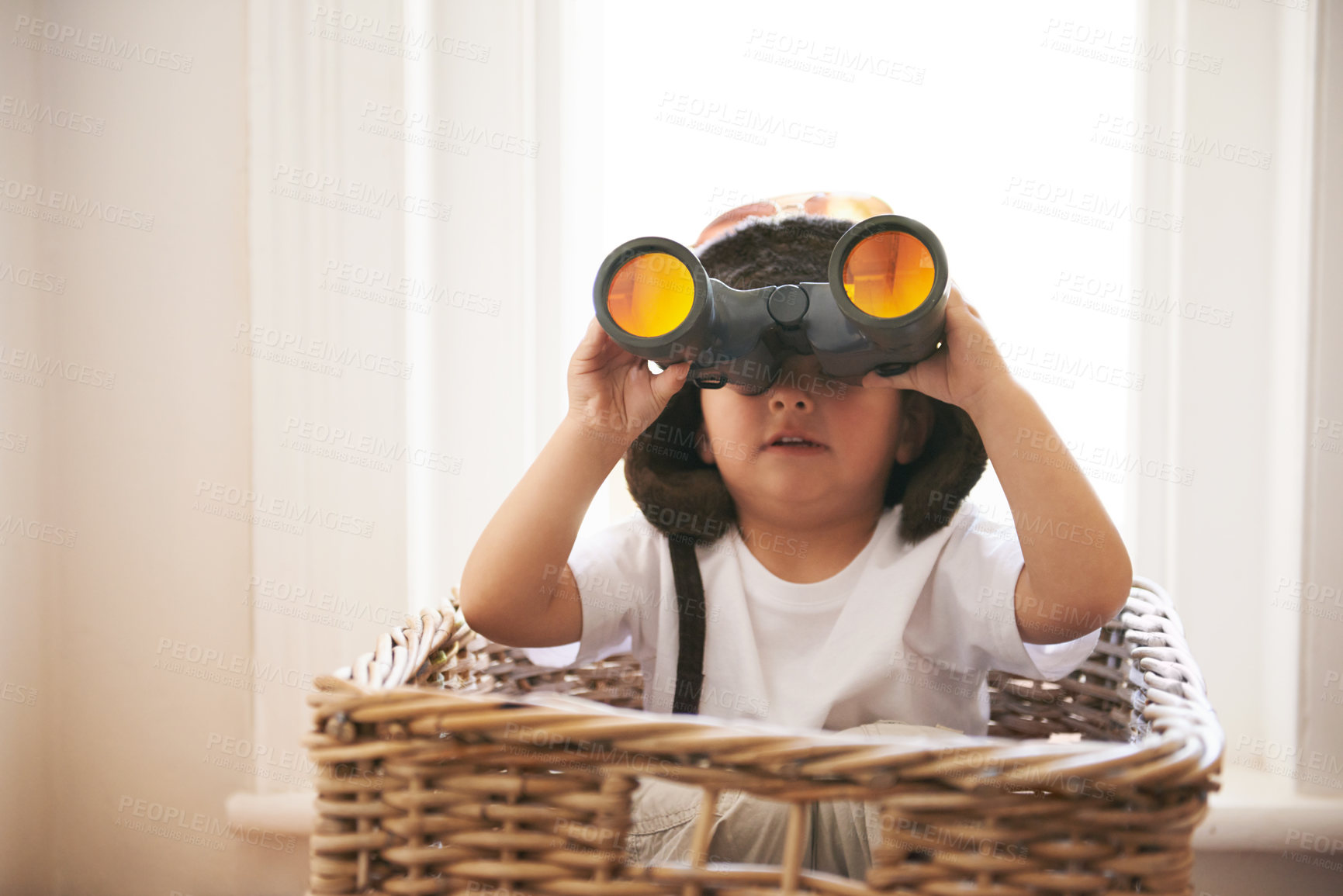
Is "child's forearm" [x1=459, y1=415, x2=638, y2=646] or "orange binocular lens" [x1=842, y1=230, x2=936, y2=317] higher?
"orange binocular lens" [x1=842, y1=230, x2=936, y2=317]

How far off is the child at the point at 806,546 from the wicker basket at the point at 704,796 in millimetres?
185

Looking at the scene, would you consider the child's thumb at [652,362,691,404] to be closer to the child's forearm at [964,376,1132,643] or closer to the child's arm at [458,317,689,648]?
the child's arm at [458,317,689,648]

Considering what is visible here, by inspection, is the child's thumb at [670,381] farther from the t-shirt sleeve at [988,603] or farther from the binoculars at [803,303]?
the t-shirt sleeve at [988,603]

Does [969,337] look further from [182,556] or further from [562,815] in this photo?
[182,556]

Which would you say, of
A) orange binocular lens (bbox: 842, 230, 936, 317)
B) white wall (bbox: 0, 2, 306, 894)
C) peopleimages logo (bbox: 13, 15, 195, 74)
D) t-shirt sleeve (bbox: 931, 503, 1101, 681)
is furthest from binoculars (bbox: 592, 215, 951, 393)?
peopleimages logo (bbox: 13, 15, 195, 74)

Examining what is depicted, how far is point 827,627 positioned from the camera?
752mm

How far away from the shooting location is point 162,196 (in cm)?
103

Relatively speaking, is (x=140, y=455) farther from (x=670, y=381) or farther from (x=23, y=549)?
(x=670, y=381)

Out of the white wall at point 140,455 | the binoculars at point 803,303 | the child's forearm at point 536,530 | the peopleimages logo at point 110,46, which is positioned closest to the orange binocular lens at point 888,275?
the binoculars at point 803,303

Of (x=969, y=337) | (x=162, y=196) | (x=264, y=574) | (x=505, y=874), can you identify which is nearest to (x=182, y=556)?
(x=264, y=574)

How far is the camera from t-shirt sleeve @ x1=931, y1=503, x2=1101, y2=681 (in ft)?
2.23

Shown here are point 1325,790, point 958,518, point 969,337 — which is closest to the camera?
point 969,337

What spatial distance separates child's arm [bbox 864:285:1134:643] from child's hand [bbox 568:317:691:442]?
187 mm

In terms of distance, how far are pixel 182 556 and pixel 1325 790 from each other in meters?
1.37
